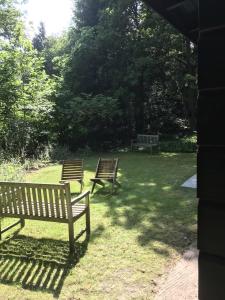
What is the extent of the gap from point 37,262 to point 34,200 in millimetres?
954

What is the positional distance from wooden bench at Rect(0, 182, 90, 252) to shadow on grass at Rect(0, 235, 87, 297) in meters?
0.28

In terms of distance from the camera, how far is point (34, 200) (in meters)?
4.99

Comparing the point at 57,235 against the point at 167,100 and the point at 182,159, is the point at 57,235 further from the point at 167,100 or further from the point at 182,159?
the point at 167,100

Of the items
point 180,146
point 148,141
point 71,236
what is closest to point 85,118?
point 148,141

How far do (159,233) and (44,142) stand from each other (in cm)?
1117

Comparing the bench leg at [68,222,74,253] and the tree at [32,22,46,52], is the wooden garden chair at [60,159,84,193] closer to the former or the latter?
the bench leg at [68,222,74,253]

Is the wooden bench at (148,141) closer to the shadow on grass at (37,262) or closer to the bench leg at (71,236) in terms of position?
the shadow on grass at (37,262)

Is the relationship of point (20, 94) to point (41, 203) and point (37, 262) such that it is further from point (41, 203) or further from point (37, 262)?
point (37, 262)

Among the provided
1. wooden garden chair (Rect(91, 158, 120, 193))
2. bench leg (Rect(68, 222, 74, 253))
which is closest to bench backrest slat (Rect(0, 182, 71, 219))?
bench leg (Rect(68, 222, 74, 253))

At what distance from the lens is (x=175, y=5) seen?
75.6 inches

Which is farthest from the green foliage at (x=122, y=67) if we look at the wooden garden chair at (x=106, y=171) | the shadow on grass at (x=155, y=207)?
the wooden garden chair at (x=106, y=171)

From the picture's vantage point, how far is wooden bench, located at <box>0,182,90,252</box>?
187 inches

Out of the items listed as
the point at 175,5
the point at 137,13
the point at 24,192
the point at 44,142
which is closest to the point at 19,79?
the point at 44,142

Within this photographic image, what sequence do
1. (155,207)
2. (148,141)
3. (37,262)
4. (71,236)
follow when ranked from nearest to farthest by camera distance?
(37,262)
(71,236)
(155,207)
(148,141)
